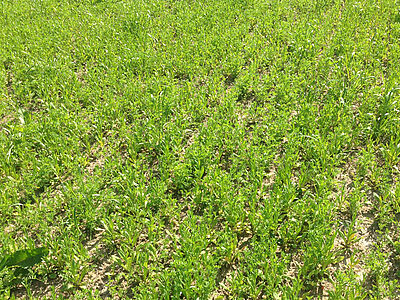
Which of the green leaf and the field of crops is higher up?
the field of crops

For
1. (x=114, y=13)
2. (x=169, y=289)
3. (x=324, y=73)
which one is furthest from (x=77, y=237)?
(x=114, y=13)

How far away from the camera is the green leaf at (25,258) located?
374 cm

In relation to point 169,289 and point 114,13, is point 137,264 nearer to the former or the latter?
point 169,289

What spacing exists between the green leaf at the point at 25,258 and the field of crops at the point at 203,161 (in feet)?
0.06

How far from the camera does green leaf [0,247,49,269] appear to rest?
12.3ft

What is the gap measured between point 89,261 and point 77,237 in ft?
1.03

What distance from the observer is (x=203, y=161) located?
4930 millimetres

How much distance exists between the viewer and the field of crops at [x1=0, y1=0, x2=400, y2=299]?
12.3 ft

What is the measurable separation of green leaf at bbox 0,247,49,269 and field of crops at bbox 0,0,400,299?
18mm

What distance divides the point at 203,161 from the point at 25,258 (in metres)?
2.45

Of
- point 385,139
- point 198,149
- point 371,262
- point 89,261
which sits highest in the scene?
point 385,139

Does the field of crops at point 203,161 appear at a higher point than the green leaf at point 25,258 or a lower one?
higher

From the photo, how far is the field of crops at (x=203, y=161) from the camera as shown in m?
3.74

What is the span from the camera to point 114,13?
1030 centimetres
